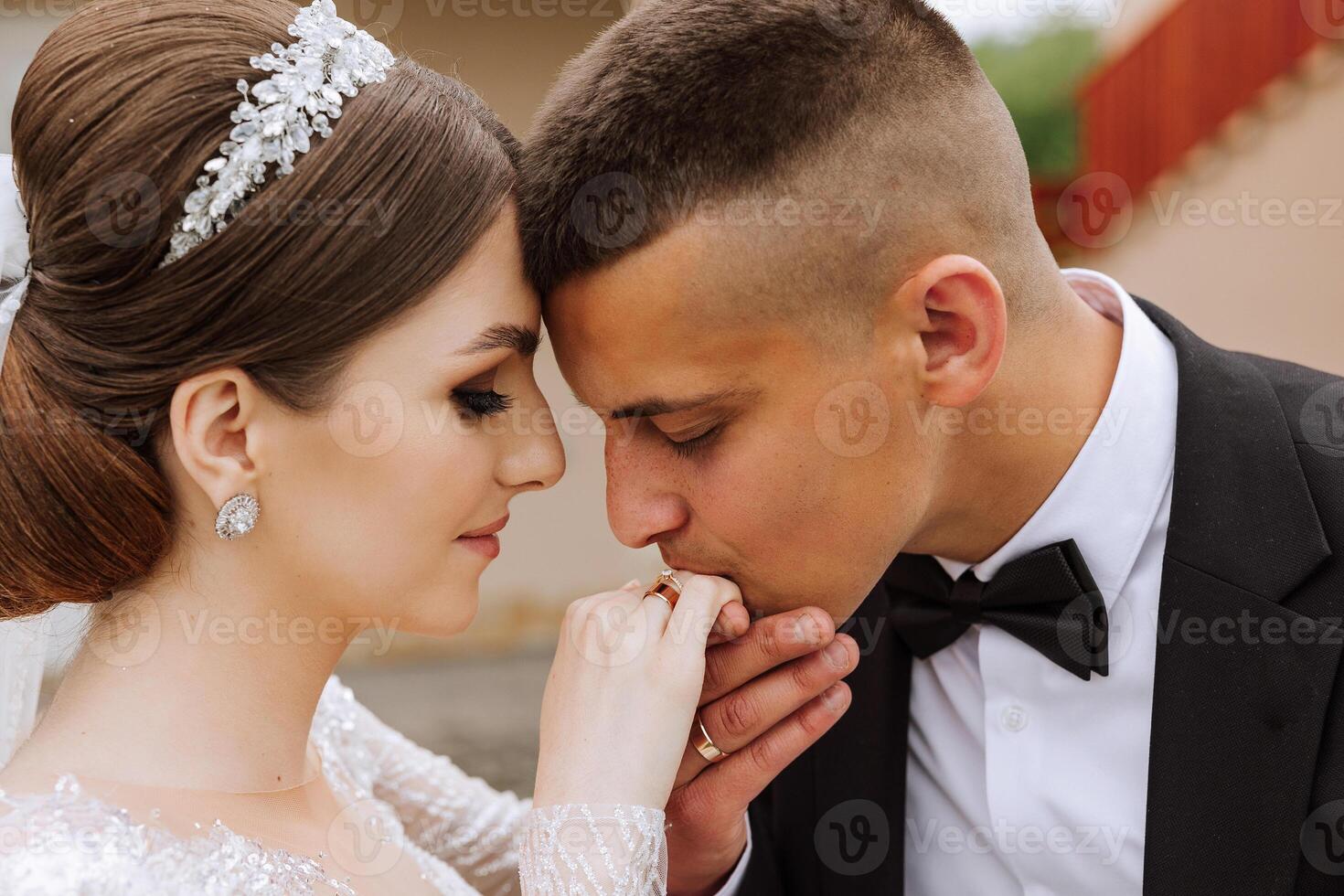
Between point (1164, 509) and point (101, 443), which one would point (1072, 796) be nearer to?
point (1164, 509)

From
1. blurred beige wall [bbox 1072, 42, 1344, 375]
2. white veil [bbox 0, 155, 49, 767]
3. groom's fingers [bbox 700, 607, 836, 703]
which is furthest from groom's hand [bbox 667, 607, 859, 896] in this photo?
blurred beige wall [bbox 1072, 42, 1344, 375]

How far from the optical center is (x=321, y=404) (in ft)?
6.74

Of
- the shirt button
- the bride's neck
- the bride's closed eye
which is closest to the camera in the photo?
the bride's neck

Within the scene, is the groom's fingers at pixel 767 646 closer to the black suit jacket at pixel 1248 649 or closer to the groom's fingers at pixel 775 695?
the groom's fingers at pixel 775 695

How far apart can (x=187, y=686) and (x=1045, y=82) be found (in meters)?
13.0

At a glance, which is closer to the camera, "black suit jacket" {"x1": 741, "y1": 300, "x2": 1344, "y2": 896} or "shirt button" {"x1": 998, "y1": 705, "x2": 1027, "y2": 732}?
"black suit jacket" {"x1": 741, "y1": 300, "x2": 1344, "y2": 896}

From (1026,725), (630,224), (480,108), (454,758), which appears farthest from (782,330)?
(454,758)

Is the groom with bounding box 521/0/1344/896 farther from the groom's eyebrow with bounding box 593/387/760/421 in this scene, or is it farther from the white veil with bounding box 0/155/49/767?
the white veil with bounding box 0/155/49/767

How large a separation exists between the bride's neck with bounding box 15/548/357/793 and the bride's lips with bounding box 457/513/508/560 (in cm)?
29

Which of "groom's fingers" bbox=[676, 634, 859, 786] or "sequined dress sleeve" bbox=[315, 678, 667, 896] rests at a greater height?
"groom's fingers" bbox=[676, 634, 859, 786]

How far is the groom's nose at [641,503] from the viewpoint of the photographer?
2.45 metres

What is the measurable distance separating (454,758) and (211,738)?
17.3ft

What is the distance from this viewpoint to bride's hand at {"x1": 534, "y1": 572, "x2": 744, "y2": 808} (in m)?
2.11

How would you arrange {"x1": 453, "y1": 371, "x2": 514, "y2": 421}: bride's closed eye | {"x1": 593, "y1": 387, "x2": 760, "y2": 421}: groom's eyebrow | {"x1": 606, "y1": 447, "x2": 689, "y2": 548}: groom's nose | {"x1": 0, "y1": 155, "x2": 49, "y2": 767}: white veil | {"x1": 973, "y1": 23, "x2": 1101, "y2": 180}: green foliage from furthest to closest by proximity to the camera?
{"x1": 973, "y1": 23, "x2": 1101, "y2": 180}: green foliage
{"x1": 0, "y1": 155, "x2": 49, "y2": 767}: white veil
{"x1": 606, "y1": 447, "x2": 689, "y2": 548}: groom's nose
{"x1": 593, "y1": 387, "x2": 760, "y2": 421}: groom's eyebrow
{"x1": 453, "y1": 371, "x2": 514, "y2": 421}: bride's closed eye
